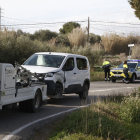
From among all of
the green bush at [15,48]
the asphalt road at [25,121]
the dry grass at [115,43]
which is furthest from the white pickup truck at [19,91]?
the dry grass at [115,43]

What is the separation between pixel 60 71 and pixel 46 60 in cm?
91

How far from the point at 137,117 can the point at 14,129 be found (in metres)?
3.45

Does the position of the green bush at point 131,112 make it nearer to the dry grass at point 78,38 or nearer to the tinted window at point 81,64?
the tinted window at point 81,64

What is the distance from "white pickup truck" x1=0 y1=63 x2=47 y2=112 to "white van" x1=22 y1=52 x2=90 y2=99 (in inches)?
27.7

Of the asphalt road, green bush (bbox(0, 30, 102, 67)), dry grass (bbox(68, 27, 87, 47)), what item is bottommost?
the asphalt road

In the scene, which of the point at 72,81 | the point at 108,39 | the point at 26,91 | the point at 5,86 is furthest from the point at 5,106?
the point at 108,39

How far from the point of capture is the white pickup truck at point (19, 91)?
25.9 feet

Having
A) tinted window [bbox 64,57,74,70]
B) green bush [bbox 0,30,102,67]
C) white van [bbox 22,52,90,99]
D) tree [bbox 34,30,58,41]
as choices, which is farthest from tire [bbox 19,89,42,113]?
tree [bbox 34,30,58,41]

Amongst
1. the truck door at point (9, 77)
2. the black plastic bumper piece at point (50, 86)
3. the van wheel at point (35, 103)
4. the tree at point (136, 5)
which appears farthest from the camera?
the tree at point (136, 5)

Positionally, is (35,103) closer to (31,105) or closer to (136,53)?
(31,105)

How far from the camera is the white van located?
11.5 metres

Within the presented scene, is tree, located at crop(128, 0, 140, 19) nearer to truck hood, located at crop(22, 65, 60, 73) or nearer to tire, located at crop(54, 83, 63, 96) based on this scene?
truck hood, located at crop(22, 65, 60, 73)

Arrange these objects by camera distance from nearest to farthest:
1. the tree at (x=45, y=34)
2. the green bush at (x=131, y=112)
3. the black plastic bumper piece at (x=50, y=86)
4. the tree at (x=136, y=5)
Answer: the green bush at (x=131, y=112) → the black plastic bumper piece at (x=50, y=86) → the tree at (x=136, y=5) → the tree at (x=45, y=34)

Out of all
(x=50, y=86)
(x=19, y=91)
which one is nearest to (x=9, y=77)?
(x=19, y=91)
